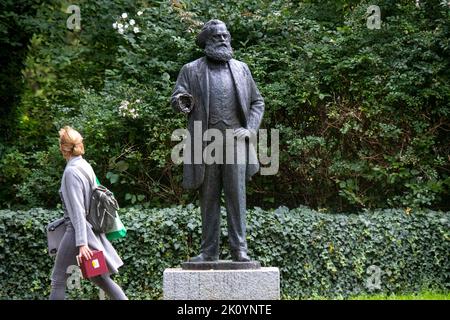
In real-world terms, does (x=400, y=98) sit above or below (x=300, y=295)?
above

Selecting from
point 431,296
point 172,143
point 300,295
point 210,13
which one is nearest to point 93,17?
point 210,13

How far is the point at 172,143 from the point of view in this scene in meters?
12.5

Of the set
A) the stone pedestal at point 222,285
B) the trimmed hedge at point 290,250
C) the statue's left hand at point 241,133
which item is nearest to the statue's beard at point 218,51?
the statue's left hand at point 241,133

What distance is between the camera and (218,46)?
777cm

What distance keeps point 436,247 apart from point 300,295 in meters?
1.94

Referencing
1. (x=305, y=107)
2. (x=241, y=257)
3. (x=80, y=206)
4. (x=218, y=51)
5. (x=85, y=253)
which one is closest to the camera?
(x=85, y=253)

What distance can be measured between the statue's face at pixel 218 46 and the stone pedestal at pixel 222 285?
201 centimetres

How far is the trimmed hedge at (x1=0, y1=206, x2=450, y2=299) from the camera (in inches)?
388

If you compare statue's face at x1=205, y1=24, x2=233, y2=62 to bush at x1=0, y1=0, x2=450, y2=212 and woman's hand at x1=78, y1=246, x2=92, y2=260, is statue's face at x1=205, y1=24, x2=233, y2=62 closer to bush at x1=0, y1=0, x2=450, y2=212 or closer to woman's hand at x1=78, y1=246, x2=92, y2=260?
woman's hand at x1=78, y1=246, x2=92, y2=260

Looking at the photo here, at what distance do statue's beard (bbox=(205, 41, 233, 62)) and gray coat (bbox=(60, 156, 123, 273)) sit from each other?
5.42 feet

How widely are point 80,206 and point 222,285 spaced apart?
4.92 ft

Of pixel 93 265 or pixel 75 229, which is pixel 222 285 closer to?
pixel 93 265

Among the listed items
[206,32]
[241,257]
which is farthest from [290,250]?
[206,32]

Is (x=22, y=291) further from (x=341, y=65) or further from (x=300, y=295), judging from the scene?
(x=341, y=65)
